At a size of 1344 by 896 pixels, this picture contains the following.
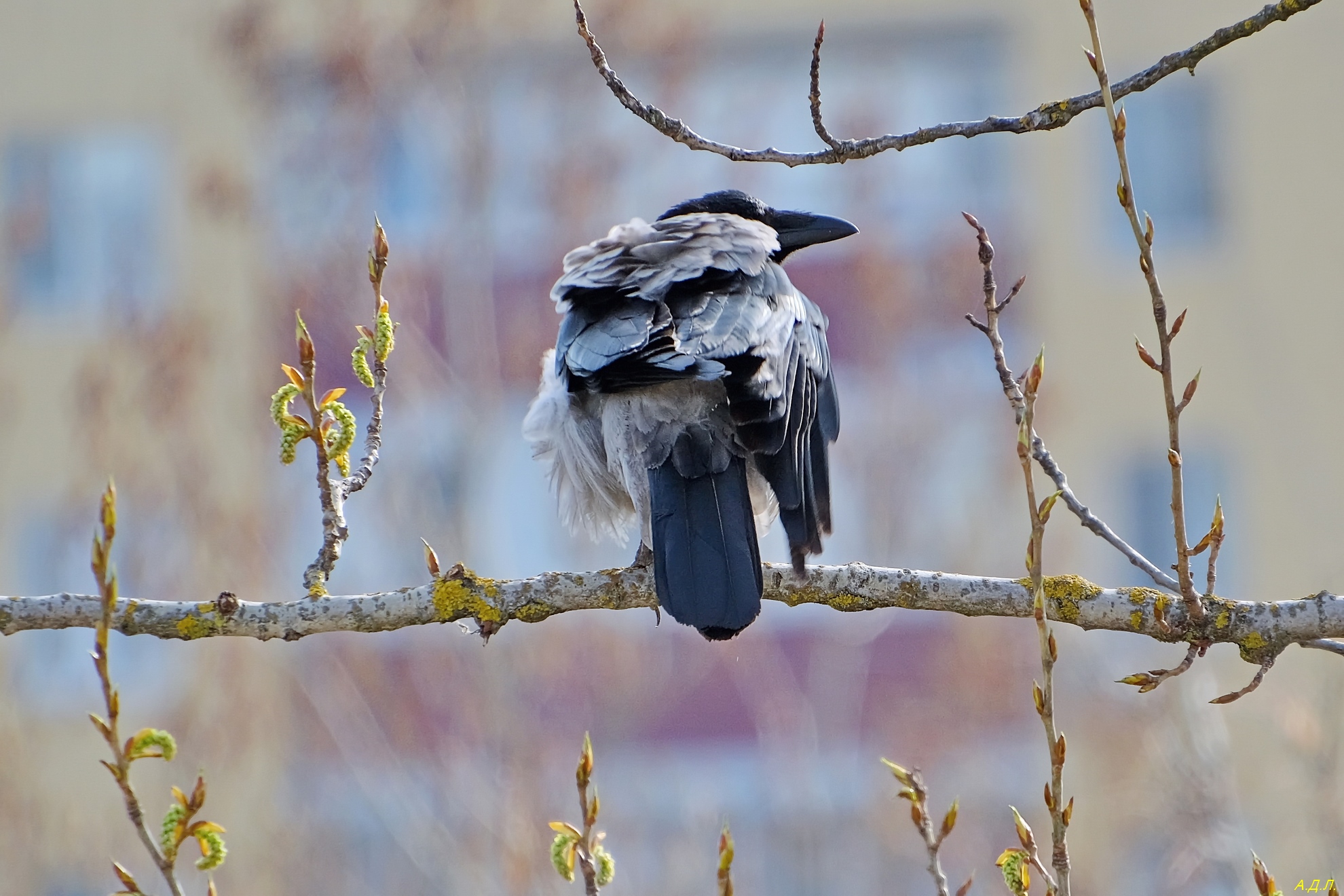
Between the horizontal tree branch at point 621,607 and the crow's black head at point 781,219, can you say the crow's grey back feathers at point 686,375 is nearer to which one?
the horizontal tree branch at point 621,607

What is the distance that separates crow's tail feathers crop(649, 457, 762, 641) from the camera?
11.2 feet

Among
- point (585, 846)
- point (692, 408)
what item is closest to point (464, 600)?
point (585, 846)

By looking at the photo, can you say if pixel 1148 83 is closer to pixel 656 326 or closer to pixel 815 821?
pixel 656 326

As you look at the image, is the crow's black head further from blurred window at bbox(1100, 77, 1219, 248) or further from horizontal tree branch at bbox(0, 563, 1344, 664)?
blurred window at bbox(1100, 77, 1219, 248)

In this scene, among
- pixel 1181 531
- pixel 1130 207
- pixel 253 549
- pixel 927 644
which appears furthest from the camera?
pixel 927 644

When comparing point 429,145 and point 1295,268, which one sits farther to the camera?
point 1295,268

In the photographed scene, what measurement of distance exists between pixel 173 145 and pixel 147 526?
22.6 feet

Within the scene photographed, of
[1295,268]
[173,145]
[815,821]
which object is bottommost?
[815,821]

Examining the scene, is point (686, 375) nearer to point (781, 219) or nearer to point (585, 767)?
point (585, 767)

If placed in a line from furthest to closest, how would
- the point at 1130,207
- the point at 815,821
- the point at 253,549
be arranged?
1. the point at 815,821
2. the point at 253,549
3. the point at 1130,207

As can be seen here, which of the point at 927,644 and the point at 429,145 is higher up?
the point at 429,145

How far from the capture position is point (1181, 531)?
2.55 m

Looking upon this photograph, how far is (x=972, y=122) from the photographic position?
3012 millimetres

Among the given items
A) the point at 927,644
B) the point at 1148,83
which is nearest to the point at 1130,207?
the point at 1148,83
